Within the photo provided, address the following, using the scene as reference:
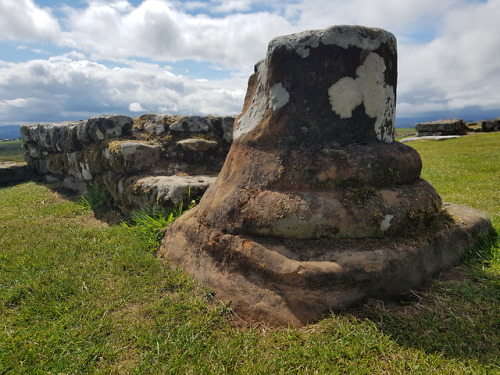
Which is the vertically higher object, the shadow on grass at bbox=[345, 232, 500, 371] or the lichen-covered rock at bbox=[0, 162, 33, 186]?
the lichen-covered rock at bbox=[0, 162, 33, 186]

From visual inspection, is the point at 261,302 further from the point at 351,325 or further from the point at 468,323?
the point at 468,323

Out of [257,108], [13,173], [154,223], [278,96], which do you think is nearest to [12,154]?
[13,173]

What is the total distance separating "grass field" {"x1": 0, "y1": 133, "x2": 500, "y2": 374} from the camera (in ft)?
6.58

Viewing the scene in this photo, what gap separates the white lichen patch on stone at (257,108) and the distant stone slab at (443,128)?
2010 centimetres

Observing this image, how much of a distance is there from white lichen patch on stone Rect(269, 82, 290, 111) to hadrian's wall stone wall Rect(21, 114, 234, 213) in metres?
1.61

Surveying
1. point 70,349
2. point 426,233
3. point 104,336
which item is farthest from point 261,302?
point 426,233

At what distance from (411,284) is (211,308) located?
59.9 inches

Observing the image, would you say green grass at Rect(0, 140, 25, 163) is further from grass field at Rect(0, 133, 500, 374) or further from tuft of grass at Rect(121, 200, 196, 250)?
grass field at Rect(0, 133, 500, 374)

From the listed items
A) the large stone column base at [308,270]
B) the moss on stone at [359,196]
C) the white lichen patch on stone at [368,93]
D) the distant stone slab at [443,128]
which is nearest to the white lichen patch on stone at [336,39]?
the white lichen patch on stone at [368,93]

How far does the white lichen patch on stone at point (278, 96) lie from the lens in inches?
116

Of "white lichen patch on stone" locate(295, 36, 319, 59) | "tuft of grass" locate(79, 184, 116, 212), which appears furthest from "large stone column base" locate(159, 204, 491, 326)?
"tuft of grass" locate(79, 184, 116, 212)

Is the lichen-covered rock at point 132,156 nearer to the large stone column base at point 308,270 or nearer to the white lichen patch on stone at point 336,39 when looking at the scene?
the large stone column base at point 308,270

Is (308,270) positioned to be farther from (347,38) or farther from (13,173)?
(13,173)

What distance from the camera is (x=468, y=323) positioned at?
224 cm
